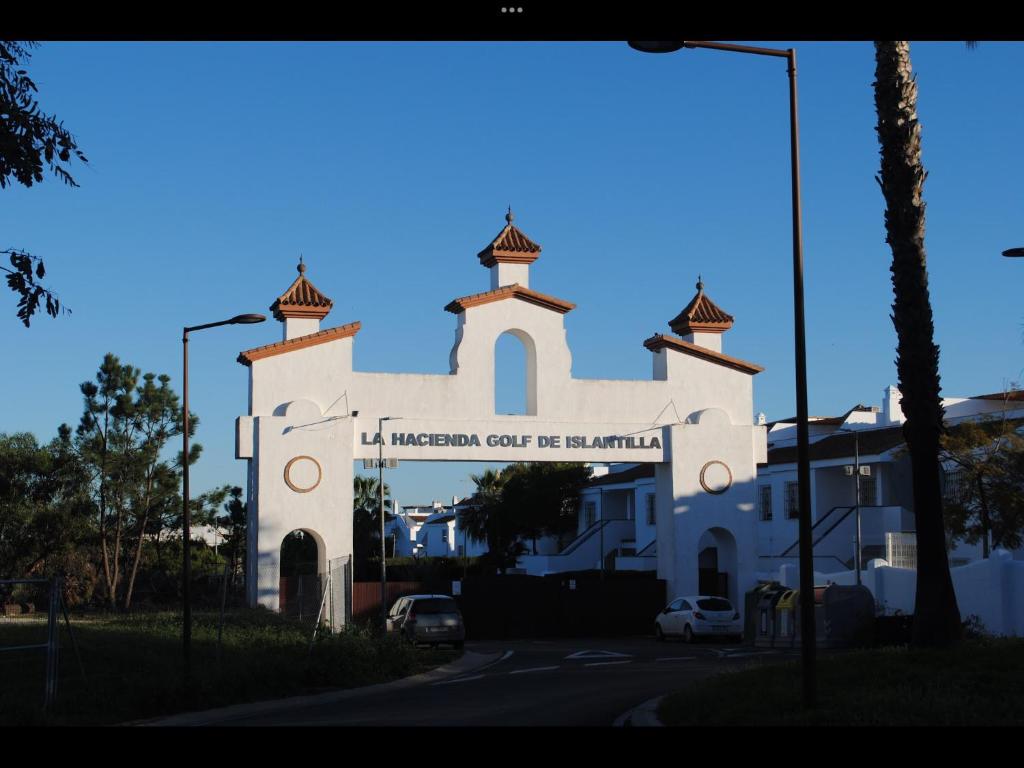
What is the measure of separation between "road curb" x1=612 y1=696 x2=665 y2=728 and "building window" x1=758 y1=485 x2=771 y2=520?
42.6 meters

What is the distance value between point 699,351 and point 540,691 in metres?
22.4

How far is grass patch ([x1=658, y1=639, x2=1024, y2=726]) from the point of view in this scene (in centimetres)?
1334

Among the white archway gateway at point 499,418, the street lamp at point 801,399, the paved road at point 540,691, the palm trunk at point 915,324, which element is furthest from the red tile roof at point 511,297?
the street lamp at point 801,399

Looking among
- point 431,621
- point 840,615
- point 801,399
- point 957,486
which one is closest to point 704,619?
point 840,615

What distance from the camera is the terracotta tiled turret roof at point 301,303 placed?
3881 centimetres

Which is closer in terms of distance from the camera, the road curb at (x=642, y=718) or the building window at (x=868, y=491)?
the road curb at (x=642, y=718)

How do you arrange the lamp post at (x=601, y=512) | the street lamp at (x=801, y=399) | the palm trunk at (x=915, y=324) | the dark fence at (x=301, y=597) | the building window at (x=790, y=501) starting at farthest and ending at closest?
the lamp post at (x=601, y=512)
the building window at (x=790, y=501)
the dark fence at (x=301, y=597)
the palm trunk at (x=915, y=324)
the street lamp at (x=801, y=399)

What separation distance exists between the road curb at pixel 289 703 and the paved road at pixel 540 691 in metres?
0.37

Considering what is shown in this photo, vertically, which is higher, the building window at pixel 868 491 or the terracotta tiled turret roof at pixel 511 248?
the terracotta tiled turret roof at pixel 511 248

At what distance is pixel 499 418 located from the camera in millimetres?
39375

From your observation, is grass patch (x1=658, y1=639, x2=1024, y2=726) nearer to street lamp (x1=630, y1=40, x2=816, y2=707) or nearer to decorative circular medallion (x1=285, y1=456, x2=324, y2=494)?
street lamp (x1=630, y1=40, x2=816, y2=707)

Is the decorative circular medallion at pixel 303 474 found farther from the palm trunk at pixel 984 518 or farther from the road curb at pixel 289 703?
the palm trunk at pixel 984 518

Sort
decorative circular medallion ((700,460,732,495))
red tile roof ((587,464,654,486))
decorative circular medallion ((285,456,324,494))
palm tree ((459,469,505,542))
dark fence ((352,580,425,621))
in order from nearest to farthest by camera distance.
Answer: decorative circular medallion ((285,456,324,494))
dark fence ((352,580,425,621))
decorative circular medallion ((700,460,732,495))
red tile roof ((587,464,654,486))
palm tree ((459,469,505,542))

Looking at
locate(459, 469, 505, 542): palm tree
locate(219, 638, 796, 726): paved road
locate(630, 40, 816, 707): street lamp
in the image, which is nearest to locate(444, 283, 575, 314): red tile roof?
locate(219, 638, 796, 726): paved road
